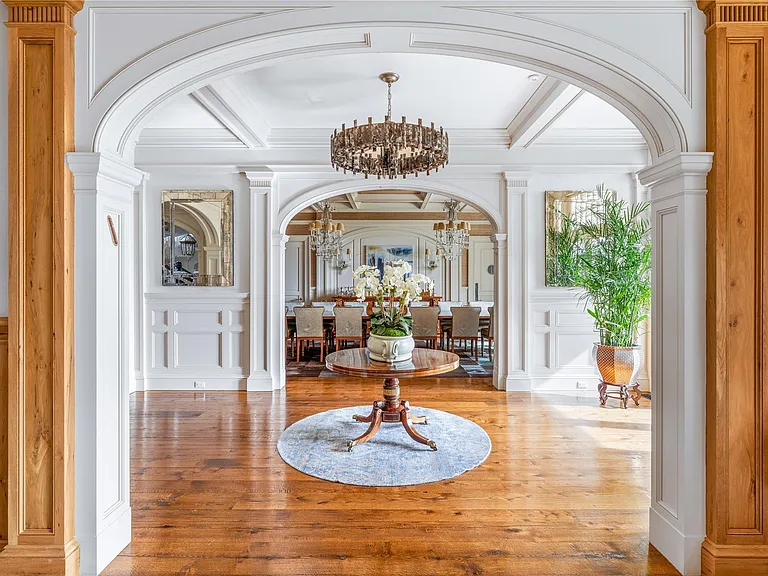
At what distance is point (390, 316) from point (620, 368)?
2.58 meters

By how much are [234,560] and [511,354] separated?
3.95 meters

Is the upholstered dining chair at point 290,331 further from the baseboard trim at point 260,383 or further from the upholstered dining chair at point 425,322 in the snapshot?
the baseboard trim at point 260,383

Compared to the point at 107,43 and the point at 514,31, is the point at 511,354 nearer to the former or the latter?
the point at 514,31

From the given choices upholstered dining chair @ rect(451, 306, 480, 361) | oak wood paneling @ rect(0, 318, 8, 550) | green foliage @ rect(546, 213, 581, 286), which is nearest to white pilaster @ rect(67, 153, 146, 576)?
oak wood paneling @ rect(0, 318, 8, 550)

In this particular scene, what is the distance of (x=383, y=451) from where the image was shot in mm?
3461

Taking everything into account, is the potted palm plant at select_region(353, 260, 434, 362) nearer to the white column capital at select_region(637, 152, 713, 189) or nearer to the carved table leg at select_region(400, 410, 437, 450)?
the carved table leg at select_region(400, 410, 437, 450)

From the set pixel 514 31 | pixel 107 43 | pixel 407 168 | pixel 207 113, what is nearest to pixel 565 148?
pixel 407 168

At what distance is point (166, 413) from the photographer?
4512 millimetres

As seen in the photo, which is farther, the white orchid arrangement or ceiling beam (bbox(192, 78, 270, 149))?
ceiling beam (bbox(192, 78, 270, 149))

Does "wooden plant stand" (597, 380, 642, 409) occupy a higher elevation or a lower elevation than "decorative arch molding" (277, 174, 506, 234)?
lower

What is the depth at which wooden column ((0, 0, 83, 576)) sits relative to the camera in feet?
6.50

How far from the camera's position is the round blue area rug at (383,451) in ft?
10.0

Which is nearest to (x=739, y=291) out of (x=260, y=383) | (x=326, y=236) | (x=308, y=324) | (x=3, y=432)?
(x=3, y=432)

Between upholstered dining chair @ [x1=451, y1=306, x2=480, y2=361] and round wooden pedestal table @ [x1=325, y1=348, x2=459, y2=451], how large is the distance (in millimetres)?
3320
